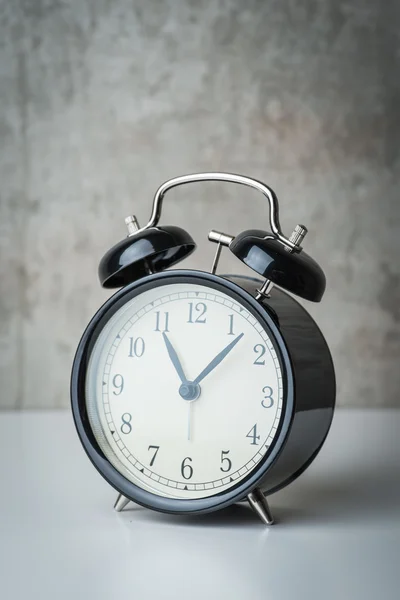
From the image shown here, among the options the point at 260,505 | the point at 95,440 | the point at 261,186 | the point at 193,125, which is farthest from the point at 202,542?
the point at 193,125

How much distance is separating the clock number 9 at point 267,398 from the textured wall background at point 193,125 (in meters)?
1.38

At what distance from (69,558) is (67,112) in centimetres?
173

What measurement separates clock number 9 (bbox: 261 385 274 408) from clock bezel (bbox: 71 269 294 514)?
0.03 m

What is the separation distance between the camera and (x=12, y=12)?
2.49 meters

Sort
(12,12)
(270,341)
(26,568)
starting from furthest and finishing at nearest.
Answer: (12,12) < (270,341) < (26,568)

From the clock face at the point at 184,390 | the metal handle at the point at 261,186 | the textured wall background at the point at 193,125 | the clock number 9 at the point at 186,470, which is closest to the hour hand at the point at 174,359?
the clock face at the point at 184,390

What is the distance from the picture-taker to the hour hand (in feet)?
3.83

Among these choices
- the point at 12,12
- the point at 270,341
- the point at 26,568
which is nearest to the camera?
the point at 26,568

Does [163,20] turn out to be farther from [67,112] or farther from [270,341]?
[270,341]

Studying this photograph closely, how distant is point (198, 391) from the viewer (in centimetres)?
116

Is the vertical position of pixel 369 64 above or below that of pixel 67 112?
above

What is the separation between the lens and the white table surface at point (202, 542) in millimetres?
913

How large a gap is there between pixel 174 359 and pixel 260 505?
9.0 inches

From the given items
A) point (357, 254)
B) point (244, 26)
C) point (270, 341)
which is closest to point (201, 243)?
point (357, 254)
